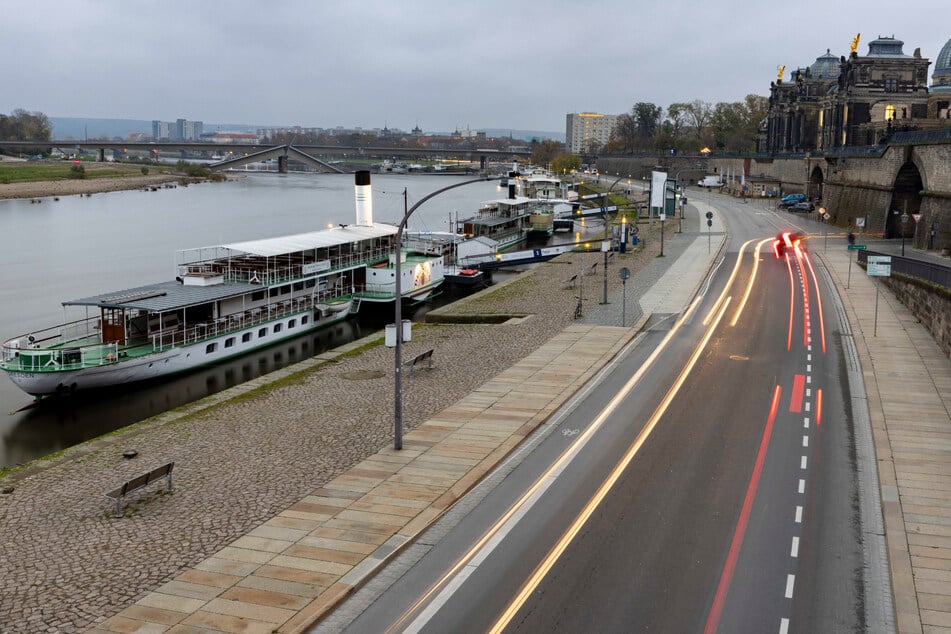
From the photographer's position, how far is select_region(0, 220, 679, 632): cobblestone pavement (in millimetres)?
15797

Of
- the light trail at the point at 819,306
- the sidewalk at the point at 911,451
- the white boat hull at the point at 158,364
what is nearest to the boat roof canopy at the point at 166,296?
the white boat hull at the point at 158,364

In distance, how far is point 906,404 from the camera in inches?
1072

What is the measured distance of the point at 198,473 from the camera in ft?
71.6

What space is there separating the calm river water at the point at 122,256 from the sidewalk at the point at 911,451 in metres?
25.6

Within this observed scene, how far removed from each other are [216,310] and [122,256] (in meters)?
39.0

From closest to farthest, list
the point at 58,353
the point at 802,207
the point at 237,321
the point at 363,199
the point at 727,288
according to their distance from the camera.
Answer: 1. the point at 58,353
2. the point at 237,321
3. the point at 727,288
4. the point at 363,199
5. the point at 802,207

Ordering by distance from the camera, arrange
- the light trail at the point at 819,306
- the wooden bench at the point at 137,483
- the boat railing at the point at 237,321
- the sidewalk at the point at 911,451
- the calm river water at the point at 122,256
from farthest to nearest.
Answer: the boat railing at the point at 237,321, the light trail at the point at 819,306, the calm river water at the point at 122,256, the wooden bench at the point at 137,483, the sidewalk at the point at 911,451

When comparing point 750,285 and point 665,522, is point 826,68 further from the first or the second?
point 665,522

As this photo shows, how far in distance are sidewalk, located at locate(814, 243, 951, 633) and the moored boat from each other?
88.7 ft

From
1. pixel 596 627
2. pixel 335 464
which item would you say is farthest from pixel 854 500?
pixel 335 464

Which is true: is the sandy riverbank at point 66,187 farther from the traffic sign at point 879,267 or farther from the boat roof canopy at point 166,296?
the traffic sign at point 879,267

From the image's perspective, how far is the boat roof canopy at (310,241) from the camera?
4512 cm

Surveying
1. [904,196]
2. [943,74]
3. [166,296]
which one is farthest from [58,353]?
[943,74]

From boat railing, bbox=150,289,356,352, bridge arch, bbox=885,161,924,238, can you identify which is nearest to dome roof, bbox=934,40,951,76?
bridge arch, bbox=885,161,924,238
